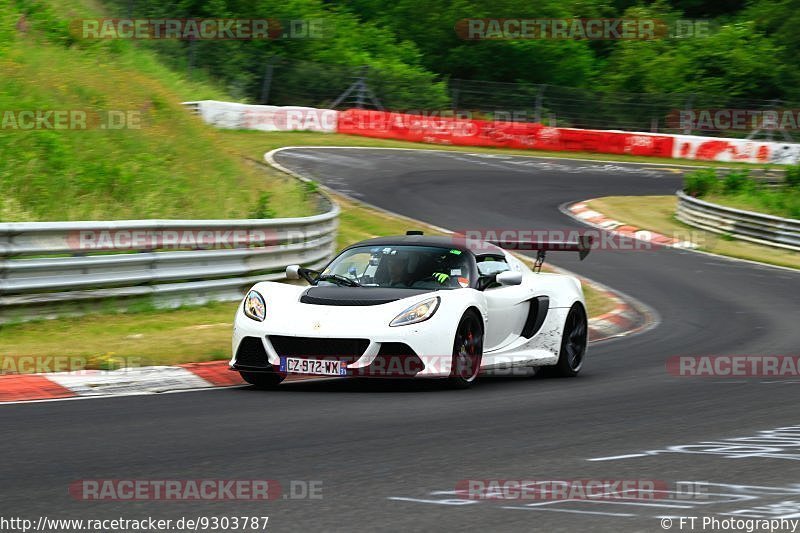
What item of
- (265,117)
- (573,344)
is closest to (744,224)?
(265,117)

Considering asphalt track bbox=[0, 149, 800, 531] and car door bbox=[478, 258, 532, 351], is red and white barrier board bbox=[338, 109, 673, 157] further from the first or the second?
car door bbox=[478, 258, 532, 351]

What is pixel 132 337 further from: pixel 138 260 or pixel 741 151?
pixel 741 151

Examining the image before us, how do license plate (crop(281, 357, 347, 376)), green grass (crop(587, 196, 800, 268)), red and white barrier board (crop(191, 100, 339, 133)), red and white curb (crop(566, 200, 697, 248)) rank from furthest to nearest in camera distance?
red and white barrier board (crop(191, 100, 339, 133))
red and white curb (crop(566, 200, 697, 248))
green grass (crop(587, 196, 800, 268))
license plate (crop(281, 357, 347, 376))

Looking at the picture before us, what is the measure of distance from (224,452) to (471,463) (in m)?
1.35

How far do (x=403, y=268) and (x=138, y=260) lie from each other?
376 centimetres

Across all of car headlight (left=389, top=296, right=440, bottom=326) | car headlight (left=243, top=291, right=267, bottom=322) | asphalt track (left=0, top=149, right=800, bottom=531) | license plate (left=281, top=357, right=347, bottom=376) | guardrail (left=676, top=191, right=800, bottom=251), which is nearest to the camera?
asphalt track (left=0, top=149, right=800, bottom=531)

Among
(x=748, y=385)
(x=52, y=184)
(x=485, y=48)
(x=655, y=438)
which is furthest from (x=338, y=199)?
(x=485, y=48)

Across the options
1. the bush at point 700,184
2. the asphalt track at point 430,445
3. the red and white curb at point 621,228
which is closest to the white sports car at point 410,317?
the asphalt track at point 430,445

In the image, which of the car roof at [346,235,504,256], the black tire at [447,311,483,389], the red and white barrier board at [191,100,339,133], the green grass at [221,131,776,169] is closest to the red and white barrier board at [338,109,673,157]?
the green grass at [221,131,776,169]

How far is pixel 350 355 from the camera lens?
9156 mm

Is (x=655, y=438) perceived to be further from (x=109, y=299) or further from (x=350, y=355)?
(x=109, y=299)

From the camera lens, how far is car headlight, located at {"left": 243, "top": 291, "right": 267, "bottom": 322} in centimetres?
949

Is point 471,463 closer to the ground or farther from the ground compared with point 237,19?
closer to the ground

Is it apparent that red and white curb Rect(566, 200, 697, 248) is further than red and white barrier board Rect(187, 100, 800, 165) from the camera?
No
